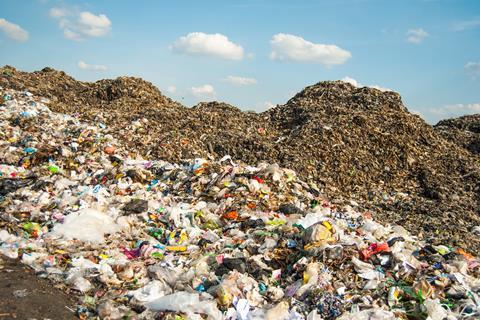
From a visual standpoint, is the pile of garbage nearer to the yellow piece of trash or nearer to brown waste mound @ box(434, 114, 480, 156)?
the yellow piece of trash

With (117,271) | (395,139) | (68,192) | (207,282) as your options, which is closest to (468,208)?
(395,139)

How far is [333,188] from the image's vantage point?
709 centimetres

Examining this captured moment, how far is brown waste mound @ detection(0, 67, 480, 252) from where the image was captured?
6.69 m

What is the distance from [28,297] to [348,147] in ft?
21.1

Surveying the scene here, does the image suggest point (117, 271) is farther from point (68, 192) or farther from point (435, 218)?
point (435, 218)

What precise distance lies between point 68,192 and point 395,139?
645cm

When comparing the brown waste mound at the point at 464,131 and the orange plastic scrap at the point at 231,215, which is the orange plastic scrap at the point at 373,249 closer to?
the orange plastic scrap at the point at 231,215

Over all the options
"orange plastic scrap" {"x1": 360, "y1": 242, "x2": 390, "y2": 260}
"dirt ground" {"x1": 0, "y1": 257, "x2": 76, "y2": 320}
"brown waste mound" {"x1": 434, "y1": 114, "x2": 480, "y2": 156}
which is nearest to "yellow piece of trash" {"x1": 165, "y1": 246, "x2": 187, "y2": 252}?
"dirt ground" {"x1": 0, "y1": 257, "x2": 76, "y2": 320}

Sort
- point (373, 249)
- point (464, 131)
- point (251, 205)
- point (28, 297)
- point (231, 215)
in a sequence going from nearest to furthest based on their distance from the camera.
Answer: point (28, 297), point (373, 249), point (231, 215), point (251, 205), point (464, 131)

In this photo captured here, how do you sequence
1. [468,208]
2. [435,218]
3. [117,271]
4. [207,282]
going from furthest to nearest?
[468,208] < [435,218] < [117,271] < [207,282]

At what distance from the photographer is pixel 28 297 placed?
124 inches

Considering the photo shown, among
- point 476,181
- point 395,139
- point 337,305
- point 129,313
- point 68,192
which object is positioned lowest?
point 129,313

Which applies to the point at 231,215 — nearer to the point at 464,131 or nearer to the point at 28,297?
the point at 28,297

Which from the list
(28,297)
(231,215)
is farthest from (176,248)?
(28,297)
